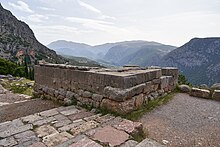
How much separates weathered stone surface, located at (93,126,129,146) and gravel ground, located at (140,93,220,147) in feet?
2.10

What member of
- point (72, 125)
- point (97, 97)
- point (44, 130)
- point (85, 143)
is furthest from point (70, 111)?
point (85, 143)

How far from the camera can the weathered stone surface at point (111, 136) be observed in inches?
121

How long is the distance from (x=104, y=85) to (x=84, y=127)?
1434 millimetres

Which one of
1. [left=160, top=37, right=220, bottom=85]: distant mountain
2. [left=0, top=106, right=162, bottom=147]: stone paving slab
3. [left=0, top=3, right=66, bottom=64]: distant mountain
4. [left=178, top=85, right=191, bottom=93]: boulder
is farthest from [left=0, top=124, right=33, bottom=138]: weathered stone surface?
[left=160, top=37, right=220, bottom=85]: distant mountain

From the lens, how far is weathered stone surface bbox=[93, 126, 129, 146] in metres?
3.08

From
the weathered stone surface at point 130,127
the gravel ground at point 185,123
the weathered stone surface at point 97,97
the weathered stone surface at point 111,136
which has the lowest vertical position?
the gravel ground at point 185,123

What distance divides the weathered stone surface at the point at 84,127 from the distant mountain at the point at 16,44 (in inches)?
2088

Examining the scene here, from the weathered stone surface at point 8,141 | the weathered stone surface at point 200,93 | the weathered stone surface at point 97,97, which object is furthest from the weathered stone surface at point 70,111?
the weathered stone surface at point 200,93

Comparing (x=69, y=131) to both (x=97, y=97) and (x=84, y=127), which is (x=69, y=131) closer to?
(x=84, y=127)

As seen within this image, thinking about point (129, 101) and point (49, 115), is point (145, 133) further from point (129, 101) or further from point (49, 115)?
point (49, 115)

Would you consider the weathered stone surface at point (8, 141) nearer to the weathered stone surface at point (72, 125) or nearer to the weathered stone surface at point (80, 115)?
the weathered stone surface at point (72, 125)

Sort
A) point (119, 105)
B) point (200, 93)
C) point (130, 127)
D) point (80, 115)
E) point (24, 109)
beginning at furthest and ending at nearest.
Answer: point (200, 93)
point (24, 109)
point (80, 115)
point (119, 105)
point (130, 127)

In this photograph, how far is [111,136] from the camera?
326cm

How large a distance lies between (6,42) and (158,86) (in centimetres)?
7210
